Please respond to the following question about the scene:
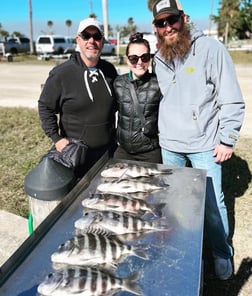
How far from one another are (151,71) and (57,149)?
3.51 feet

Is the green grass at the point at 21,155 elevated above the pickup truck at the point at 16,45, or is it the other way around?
the pickup truck at the point at 16,45

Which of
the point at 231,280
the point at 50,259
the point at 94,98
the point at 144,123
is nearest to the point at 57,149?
the point at 94,98

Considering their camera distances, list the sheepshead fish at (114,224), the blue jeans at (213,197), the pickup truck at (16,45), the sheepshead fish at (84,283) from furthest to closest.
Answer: the pickup truck at (16,45)
the blue jeans at (213,197)
the sheepshead fish at (114,224)
the sheepshead fish at (84,283)

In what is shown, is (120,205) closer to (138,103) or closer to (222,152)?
(222,152)

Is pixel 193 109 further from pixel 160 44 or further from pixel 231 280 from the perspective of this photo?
pixel 231 280

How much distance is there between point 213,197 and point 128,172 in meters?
0.83

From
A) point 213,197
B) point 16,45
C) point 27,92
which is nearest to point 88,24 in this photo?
point 213,197

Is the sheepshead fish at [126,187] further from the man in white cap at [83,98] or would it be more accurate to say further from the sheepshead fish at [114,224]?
the man in white cap at [83,98]

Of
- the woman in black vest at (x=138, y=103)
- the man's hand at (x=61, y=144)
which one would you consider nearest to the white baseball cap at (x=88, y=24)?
the woman in black vest at (x=138, y=103)

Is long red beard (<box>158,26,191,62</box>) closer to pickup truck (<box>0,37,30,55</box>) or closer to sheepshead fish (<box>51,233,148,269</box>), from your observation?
sheepshead fish (<box>51,233,148,269</box>)

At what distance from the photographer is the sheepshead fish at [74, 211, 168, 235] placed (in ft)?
5.99

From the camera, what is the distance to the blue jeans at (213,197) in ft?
9.26

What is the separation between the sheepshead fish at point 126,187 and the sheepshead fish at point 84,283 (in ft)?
2.62

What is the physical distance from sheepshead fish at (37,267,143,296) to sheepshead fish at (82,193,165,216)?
538mm
